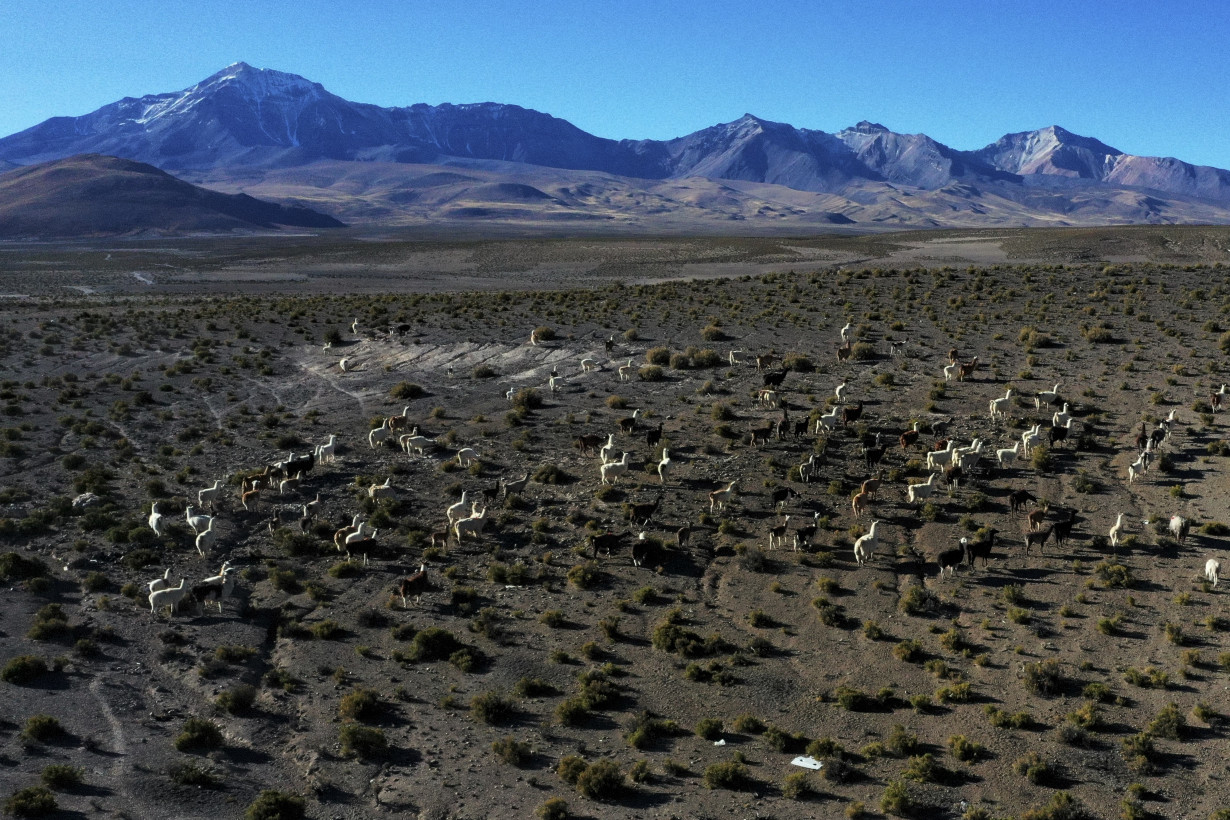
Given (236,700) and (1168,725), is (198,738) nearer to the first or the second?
(236,700)

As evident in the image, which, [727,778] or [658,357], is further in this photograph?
[658,357]

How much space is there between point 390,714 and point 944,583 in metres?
12.2

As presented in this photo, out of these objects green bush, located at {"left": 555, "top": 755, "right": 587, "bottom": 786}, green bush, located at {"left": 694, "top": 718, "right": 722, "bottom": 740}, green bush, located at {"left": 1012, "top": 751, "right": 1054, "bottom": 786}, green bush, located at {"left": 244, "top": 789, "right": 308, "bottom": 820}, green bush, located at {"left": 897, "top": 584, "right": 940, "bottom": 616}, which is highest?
green bush, located at {"left": 897, "top": 584, "right": 940, "bottom": 616}

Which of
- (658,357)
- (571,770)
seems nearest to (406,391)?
(658,357)

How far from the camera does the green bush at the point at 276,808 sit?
41.5 ft

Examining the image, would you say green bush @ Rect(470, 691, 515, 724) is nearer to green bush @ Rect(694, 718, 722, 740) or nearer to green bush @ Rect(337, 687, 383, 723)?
green bush @ Rect(337, 687, 383, 723)

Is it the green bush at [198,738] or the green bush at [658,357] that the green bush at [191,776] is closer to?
the green bush at [198,738]

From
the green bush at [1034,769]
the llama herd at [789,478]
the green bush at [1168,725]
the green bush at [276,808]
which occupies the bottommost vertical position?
the green bush at [276,808]

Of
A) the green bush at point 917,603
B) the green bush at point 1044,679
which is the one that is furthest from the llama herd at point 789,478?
the green bush at point 1044,679

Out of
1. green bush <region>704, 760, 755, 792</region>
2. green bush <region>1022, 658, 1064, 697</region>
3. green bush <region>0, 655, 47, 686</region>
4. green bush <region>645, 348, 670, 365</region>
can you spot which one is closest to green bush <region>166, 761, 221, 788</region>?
green bush <region>0, 655, 47, 686</region>

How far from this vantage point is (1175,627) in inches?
664

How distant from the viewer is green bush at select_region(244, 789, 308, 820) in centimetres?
1266

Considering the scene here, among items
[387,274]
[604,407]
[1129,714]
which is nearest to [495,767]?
[1129,714]

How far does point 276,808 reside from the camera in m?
12.7
